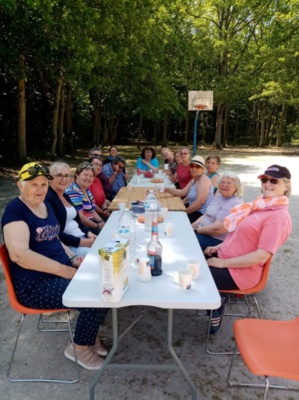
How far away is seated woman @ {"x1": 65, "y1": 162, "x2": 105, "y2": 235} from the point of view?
389cm

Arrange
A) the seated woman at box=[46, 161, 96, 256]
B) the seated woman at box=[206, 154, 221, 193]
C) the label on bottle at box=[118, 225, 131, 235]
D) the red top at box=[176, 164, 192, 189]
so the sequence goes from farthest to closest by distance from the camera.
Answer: the red top at box=[176, 164, 192, 189] → the seated woman at box=[206, 154, 221, 193] → the seated woman at box=[46, 161, 96, 256] → the label on bottle at box=[118, 225, 131, 235]

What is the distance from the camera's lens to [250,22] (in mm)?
22312

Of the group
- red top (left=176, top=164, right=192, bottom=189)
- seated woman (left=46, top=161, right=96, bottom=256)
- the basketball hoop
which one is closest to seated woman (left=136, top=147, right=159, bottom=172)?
red top (left=176, top=164, right=192, bottom=189)

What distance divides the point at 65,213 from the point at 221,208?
160 centimetres

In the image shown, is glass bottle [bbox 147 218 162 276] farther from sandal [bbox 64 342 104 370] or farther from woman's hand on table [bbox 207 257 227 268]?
sandal [bbox 64 342 104 370]

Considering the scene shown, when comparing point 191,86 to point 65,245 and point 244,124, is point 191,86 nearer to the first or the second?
point 244,124

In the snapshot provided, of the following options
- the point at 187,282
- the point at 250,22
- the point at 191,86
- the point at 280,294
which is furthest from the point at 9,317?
the point at 250,22

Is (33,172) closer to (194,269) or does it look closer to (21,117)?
(194,269)

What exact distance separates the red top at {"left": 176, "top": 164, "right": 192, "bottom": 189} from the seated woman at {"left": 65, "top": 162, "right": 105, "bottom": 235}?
2.15m

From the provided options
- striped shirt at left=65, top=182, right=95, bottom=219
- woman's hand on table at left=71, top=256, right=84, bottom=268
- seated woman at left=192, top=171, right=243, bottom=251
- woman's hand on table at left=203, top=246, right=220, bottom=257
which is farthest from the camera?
striped shirt at left=65, top=182, right=95, bottom=219

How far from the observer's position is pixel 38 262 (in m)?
2.36

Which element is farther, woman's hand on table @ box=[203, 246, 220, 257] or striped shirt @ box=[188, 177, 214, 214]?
striped shirt @ box=[188, 177, 214, 214]

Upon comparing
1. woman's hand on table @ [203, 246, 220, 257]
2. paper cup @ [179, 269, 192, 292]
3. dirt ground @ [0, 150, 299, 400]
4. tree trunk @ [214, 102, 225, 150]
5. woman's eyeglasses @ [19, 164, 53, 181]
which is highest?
tree trunk @ [214, 102, 225, 150]

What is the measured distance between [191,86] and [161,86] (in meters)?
8.36
